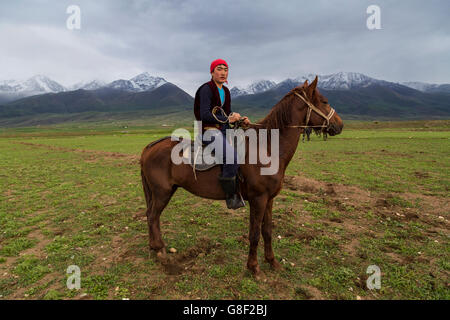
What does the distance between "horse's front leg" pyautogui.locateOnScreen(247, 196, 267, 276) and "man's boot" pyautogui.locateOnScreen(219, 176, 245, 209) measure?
280 millimetres

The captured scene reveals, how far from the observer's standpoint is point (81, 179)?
14.4 meters

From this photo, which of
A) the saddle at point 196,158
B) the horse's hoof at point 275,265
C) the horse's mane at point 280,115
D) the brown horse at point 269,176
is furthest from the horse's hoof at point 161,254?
the horse's mane at point 280,115

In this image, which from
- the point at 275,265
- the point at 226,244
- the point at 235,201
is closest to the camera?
the point at 235,201

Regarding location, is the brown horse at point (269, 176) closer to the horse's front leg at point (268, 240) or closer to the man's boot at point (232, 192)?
the horse's front leg at point (268, 240)

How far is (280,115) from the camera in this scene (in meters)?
4.80

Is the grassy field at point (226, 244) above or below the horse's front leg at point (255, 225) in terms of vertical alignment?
below

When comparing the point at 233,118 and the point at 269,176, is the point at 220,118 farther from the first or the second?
the point at 269,176

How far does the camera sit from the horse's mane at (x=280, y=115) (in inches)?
186

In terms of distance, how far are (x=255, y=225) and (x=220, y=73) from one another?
3460mm

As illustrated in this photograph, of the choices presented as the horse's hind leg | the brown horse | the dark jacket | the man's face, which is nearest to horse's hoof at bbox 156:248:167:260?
the horse's hind leg

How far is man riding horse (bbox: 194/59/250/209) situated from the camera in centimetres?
463

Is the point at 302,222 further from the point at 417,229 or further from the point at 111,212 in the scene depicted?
the point at 111,212

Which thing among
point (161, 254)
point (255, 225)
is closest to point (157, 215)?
point (161, 254)
